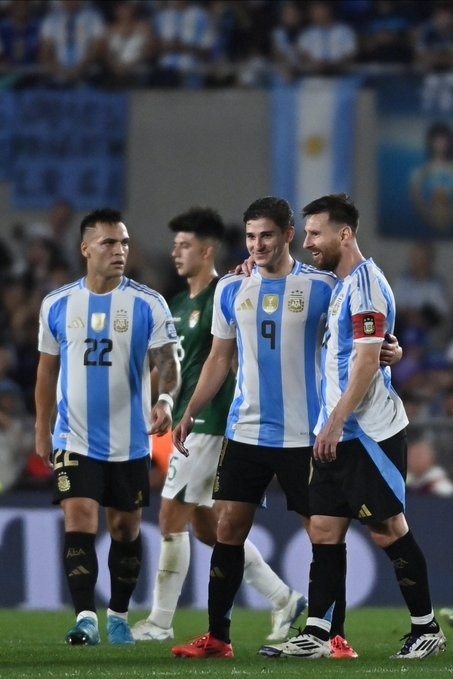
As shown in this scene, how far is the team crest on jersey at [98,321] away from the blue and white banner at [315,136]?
874cm

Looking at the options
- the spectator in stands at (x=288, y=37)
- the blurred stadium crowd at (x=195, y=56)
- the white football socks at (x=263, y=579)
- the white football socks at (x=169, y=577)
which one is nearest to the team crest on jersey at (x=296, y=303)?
Answer: the white football socks at (x=169, y=577)

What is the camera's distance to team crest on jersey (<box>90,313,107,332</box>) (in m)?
7.55

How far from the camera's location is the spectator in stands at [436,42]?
1611 cm

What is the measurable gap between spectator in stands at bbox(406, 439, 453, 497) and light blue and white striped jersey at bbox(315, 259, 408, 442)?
4429 mm

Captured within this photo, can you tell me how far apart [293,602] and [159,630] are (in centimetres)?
81

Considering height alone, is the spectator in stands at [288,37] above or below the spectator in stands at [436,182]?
above

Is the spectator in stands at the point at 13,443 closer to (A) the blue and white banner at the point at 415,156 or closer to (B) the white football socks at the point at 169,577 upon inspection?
(B) the white football socks at the point at 169,577

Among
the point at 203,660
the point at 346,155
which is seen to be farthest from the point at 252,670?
the point at 346,155

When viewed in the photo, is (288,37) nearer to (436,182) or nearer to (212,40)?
(212,40)

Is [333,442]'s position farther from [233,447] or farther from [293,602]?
[293,602]

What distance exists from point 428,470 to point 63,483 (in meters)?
4.53

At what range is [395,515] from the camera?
21.9ft

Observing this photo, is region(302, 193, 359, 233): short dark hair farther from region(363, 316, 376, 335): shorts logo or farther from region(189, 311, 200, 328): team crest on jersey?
region(189, 311, 200, 328): team crest on jersey

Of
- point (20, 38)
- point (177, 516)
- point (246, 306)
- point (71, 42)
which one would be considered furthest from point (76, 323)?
point (20, 38)
